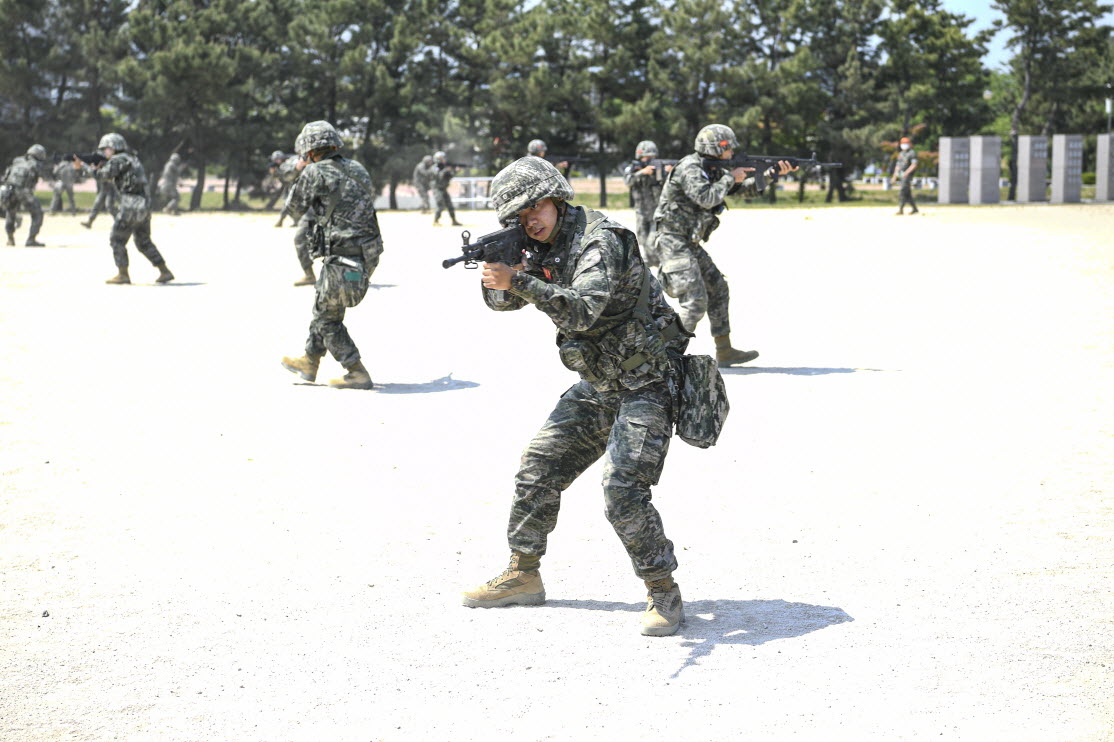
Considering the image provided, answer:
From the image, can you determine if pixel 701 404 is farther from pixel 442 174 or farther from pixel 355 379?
pixel 442 174

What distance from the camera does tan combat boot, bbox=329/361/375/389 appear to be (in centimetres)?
1027

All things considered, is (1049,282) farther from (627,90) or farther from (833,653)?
(627,90)

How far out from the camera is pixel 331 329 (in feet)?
33.6

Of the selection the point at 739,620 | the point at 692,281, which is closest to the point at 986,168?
the point at 692,281

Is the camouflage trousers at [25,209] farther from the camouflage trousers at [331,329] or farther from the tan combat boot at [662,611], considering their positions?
the tan combat boot at [662,611]

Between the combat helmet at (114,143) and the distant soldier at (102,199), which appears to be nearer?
the combat helmet at (114,143)

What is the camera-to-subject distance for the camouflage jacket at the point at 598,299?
4.56 meters

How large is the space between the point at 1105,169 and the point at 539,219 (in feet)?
145

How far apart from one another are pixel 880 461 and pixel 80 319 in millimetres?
10324

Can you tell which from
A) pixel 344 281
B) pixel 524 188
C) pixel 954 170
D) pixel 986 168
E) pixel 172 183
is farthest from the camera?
pixel 172 183

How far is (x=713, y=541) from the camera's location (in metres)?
6.19

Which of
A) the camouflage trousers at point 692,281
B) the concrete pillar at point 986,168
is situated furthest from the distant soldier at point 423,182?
the camouflage trousers at point 692,281

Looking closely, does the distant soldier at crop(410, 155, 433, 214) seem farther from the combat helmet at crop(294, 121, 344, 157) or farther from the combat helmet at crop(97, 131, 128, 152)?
the combat helmet at crop(294, 121, 344, 157)

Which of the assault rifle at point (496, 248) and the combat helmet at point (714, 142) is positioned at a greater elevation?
the combat helmet at point (714, 142)
